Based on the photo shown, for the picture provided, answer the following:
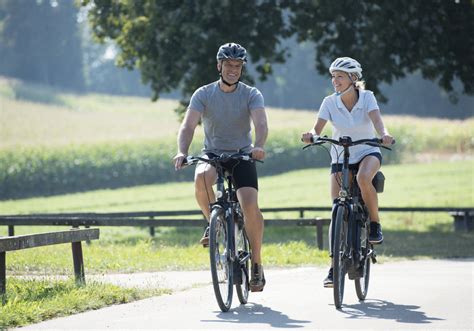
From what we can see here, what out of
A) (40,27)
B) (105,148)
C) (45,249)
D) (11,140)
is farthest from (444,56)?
(40,27)

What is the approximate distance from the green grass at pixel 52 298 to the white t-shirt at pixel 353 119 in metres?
2.34

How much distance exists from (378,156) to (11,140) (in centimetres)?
4410

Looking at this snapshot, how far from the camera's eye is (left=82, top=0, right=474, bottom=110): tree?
25.6 m

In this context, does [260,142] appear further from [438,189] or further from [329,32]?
[438,189]

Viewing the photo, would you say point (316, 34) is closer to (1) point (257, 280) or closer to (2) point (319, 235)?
(2) point (319, 235)

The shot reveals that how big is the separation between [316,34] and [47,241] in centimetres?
1633

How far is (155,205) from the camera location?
41.7m

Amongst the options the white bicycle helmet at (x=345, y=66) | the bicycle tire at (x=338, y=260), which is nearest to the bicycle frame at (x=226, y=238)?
the bicycle tire at (x=338, y=260)

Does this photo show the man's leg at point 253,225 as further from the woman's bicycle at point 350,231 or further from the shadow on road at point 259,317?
Answer: the woman's bicycle at point 350,231

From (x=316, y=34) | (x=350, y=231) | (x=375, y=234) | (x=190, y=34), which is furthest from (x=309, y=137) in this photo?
(x=316, y=34)

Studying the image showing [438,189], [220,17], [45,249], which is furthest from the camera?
[438,189]

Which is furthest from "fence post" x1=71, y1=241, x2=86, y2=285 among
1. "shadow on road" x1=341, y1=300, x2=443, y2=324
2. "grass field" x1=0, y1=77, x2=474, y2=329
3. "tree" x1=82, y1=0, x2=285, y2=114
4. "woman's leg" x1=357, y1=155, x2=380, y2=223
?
"tree" x1=82, y1=0, x2=285, y2=114

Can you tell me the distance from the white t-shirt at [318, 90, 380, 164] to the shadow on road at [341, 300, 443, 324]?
4.28ft

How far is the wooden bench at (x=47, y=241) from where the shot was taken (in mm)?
10695
